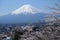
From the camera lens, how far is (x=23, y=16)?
2.51 meters

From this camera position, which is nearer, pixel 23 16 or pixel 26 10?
pixel 26 10

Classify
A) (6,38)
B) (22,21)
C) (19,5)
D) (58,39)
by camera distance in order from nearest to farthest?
(58,39)
(6,38)
(22,21)
(19,5)

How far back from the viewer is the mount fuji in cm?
247

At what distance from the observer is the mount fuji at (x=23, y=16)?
2.47 m

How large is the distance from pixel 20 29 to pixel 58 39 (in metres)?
0.71

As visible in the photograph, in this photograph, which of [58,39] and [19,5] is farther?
[19,5]

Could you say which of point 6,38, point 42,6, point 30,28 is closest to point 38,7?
point 42,6

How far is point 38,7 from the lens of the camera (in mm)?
2609

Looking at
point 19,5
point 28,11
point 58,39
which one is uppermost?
point 19,5

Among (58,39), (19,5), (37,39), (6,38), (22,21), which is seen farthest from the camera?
(19,5)

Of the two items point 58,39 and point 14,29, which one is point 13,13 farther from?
point 58,39

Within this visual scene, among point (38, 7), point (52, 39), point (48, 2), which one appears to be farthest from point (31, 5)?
point (52, 39)

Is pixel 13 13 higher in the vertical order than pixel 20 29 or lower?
higher

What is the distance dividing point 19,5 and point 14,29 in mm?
464
